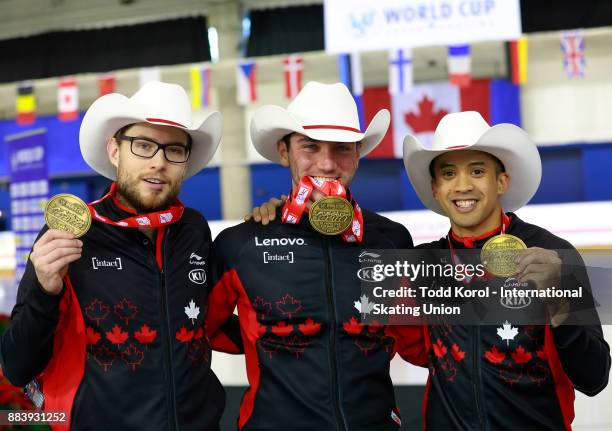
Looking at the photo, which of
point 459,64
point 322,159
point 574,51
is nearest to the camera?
point 322,159

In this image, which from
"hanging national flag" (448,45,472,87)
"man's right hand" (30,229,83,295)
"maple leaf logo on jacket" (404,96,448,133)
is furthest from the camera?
"maple leaf logo on jacket" (404,96,448,133)

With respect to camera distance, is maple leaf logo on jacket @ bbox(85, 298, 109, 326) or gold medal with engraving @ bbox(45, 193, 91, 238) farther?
maple leaf logo on jacket @ bbox(85, 298, 109, 326)

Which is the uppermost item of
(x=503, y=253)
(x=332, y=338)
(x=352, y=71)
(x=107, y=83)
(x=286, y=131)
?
(x=107, y=83)

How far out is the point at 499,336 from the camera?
193 cm

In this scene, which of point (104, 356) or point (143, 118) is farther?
point (143, 118)

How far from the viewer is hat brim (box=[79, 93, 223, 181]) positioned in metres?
2.15

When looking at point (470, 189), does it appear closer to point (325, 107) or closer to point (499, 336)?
point (499, 336)

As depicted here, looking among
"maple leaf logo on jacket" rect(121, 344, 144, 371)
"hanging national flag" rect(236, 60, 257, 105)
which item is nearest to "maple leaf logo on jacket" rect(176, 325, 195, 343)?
"maple leaf logo on jacket" rect(121, 344, 144, 371)

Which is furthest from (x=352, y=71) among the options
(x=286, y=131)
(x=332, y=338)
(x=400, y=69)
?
(x=332, y=338)

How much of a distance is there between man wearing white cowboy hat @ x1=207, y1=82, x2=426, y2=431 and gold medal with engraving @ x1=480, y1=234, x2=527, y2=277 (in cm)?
40

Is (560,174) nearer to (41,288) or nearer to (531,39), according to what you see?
(531,39)

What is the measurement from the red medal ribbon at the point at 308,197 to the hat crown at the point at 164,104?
447 mm

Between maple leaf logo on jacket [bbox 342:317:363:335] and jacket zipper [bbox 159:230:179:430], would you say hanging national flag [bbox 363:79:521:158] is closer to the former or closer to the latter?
maple leaf logo on jacket [bbox 342:317:363:335]

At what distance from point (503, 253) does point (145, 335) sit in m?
1.12
